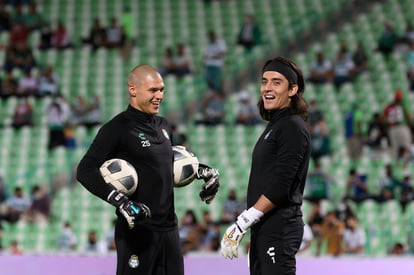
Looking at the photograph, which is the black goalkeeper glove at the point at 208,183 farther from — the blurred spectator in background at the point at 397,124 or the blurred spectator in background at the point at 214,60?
the blurred spectator in background at the point at 214,60

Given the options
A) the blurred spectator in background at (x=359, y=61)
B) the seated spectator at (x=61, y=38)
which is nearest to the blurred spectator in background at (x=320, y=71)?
the blurred spectator in background at (x=359, y=61)

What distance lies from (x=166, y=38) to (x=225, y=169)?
17.5ft

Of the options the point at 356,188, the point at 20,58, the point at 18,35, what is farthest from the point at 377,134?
the point at 18,35

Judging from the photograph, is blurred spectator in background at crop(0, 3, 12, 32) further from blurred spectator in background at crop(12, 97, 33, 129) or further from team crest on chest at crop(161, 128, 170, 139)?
team crest on chest at crop(161, 128, 170, 139)

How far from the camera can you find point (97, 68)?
66.6ft

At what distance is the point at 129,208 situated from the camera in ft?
19.7

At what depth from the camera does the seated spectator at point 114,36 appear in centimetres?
2092

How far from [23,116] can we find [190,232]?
5.17 m

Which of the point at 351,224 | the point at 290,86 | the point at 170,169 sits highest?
the point at 290,86

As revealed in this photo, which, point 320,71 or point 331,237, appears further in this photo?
point 320,71

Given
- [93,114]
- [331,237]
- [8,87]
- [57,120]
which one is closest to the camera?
[331,237]

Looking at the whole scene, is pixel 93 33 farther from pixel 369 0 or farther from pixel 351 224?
pixel 351 224

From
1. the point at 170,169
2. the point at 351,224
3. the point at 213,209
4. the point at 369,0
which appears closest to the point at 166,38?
the point at 369,0

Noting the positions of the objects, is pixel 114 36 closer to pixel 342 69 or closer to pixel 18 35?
pixel 18 35
